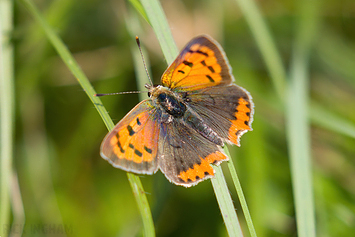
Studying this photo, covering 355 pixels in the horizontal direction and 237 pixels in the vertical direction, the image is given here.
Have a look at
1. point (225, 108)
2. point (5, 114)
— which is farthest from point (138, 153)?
point (5, 114)

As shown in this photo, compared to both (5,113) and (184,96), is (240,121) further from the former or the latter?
(5,113)

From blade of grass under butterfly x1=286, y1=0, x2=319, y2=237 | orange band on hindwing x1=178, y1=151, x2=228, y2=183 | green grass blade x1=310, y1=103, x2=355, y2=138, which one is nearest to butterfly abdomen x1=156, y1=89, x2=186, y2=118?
orange band on hindwing x1=178, y1=151, x2=228, y2=183

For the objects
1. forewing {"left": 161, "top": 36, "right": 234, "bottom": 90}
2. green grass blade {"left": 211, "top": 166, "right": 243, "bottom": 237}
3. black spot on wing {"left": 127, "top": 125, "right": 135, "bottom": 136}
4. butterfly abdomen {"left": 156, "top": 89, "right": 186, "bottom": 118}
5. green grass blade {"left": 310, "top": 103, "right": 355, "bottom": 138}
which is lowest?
green grass blade {"left": 211, "top": 166, "right": 243, "bottom": 237}

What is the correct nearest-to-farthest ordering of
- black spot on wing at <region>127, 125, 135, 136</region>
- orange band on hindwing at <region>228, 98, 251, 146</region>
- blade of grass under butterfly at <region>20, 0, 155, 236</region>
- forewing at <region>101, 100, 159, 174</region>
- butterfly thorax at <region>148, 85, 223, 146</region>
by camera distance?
1. blade of grass under butterfly at <region>20, 0, 155, 236</region>
2. forewing at <region>101, 100, 159, 174</region>
3. black spot on wing at <region>127, 125, 135, 136</region>
4. orange band on hindwing at <region>228, 98, 251, 146</region>
5. butterfly thorax at <region>148, 85, 223, 146</region>

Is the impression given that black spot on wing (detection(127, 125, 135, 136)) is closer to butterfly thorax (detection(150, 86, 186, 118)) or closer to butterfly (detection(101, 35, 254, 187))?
butterfly (detection(101, 35, 254, 187))

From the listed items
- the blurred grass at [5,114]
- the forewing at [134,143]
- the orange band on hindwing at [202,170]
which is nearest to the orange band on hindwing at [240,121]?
the orange band on hindwing at [202,170]

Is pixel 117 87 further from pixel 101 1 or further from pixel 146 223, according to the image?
pixel 146 223

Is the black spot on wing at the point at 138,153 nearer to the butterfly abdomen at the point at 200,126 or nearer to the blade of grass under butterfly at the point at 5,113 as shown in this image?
the butterfly abdomen at the point at 200,126
